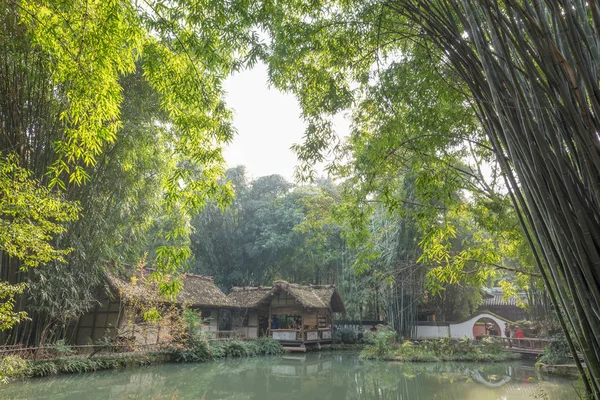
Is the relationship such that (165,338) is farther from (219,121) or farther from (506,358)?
(506,358)

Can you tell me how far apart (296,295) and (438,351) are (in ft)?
16.5

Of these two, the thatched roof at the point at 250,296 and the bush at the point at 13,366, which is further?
the thatched roof at the point at 250,296

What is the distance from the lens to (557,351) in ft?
30.5

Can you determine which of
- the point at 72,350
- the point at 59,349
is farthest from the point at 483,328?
the point at 59,349

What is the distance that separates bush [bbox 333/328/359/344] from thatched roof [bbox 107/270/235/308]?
468 centimetres

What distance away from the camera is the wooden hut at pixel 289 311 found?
46.5 ft

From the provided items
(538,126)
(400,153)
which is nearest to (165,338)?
(400,153)

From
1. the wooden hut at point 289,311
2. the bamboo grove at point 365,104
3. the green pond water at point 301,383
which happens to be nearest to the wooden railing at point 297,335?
the wooden hut at point 289,311

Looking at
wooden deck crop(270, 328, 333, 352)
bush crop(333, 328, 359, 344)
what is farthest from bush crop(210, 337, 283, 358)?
bush crop(333, 328, 359, 344)

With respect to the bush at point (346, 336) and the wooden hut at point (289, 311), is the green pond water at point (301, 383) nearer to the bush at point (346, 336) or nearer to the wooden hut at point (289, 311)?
the wooden hut at point (289, 311)

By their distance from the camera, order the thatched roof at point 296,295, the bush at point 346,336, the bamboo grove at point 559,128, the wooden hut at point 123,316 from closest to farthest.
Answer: the bamboo grove at point 559,128, the wooden hut at point 123,316, the thatched roof at point 296,295, the bush at point 346,336

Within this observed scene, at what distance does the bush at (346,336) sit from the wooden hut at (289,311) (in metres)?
0.35

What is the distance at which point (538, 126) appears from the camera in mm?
1289

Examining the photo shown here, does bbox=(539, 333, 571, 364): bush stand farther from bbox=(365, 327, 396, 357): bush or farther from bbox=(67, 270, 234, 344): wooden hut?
bbox=(67, 270, 234, 344): wooden hut
